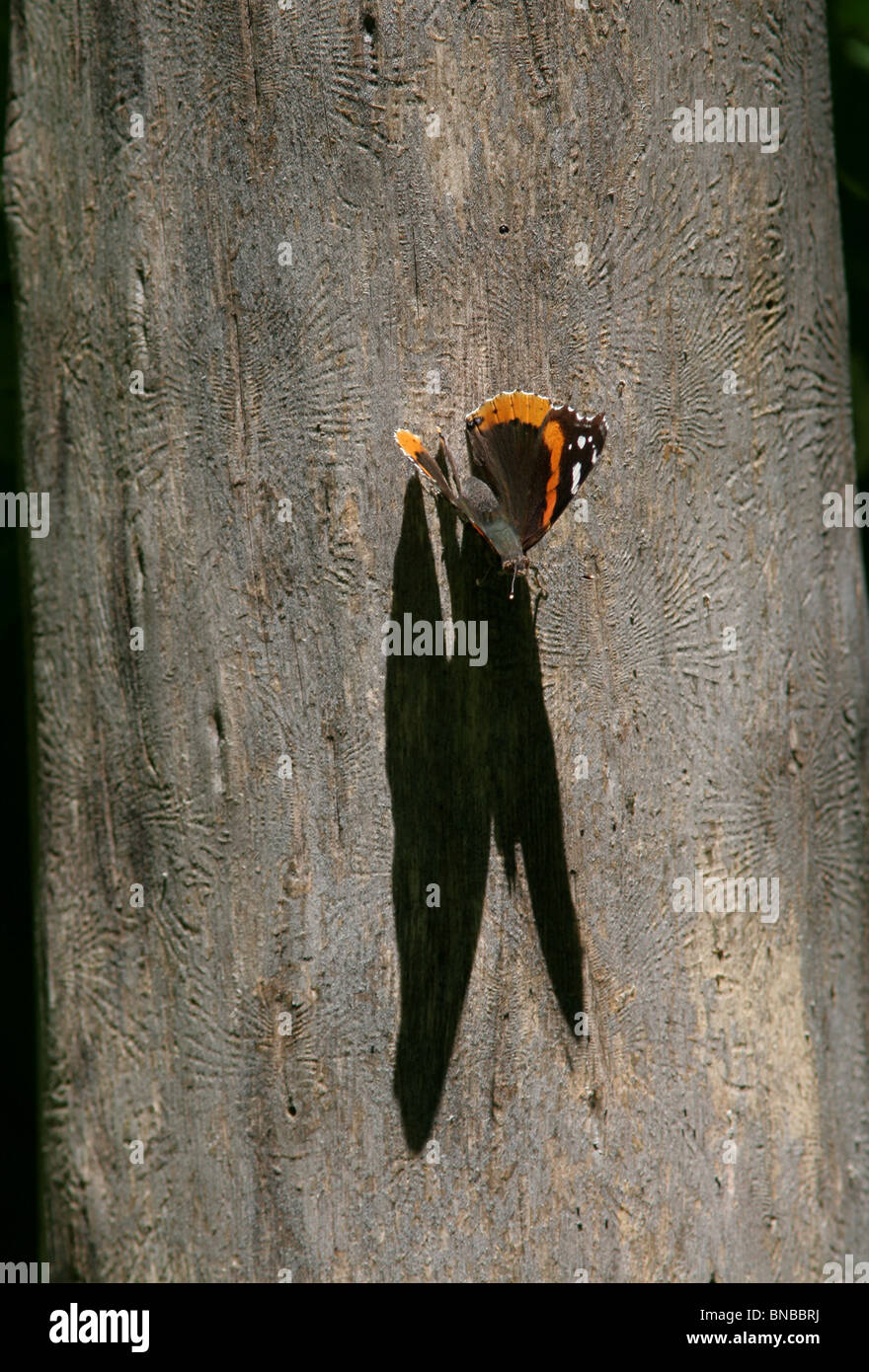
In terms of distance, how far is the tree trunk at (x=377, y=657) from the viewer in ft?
4.60

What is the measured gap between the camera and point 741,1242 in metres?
1.55

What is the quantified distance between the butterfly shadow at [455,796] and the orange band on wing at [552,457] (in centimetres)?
12

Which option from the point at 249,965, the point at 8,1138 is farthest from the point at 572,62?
the point at 8,1138

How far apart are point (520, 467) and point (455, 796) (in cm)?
49

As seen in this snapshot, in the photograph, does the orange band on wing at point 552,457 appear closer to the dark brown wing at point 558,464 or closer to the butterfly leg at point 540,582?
the dark brown wing at point 558,464

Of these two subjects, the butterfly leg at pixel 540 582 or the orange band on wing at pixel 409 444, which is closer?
the orange band on wing at pixel 409 444

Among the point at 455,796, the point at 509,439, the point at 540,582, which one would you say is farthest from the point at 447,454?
the point at 455,796

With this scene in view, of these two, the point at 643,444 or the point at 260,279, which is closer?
the point at 260,279

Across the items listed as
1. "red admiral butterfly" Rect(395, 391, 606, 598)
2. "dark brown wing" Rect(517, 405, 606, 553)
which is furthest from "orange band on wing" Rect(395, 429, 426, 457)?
"dark brown wing" Rect(517, 405, 606, 553)

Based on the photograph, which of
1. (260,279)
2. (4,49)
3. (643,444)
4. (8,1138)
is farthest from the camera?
(8,1138)

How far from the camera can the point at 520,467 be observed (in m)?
1.37

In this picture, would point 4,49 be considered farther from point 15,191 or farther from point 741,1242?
point 741,1242

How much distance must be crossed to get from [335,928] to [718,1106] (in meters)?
0.69

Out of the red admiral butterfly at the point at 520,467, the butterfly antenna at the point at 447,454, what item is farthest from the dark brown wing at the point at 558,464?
the butterfly antenna at the point at 447,454
